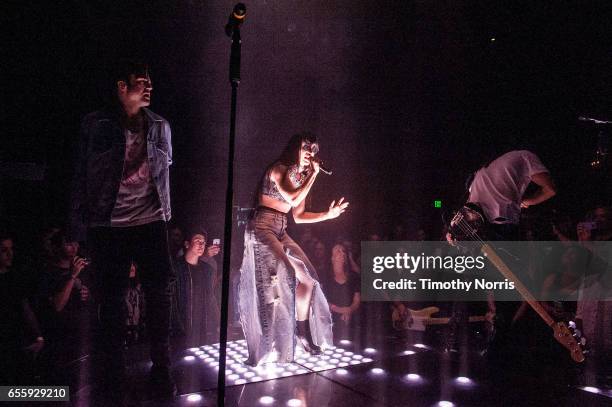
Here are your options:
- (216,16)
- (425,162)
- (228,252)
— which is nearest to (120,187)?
(228,252)

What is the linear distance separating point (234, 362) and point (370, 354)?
136 centimetres

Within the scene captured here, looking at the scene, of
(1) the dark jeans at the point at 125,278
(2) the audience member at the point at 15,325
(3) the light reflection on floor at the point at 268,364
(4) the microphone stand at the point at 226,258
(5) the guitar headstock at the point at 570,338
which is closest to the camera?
(4) the microphone stand at the point at 226,258

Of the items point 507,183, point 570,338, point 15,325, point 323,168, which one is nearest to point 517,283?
point 570,338

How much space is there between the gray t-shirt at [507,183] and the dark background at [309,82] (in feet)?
6.73

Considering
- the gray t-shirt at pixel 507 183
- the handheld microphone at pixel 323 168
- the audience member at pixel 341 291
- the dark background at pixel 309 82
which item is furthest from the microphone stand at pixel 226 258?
the audience member at pixel 341 291

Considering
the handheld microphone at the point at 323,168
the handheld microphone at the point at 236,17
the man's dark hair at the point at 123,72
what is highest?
the handheld microphone at the point at 236,17

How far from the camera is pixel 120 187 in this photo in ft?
9.23

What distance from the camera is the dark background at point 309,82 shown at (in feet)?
13.6

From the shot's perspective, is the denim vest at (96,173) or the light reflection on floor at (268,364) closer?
the denim vest at (96,173)

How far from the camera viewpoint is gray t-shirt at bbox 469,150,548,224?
362 cm

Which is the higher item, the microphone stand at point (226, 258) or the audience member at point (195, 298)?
the microphone stand at point (226, 258)

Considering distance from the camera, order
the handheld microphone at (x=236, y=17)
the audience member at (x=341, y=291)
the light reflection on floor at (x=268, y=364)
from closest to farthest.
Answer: the handheld microphone at (x=236, y=17), the light reflection on floor at (x=268, y=364), the audience member at (x=341, y=291)

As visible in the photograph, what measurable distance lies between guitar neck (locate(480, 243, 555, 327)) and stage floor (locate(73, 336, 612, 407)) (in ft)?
1.60

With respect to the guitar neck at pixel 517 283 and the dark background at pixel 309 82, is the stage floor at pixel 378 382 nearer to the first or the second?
the guitar neck at pixel 517 283
